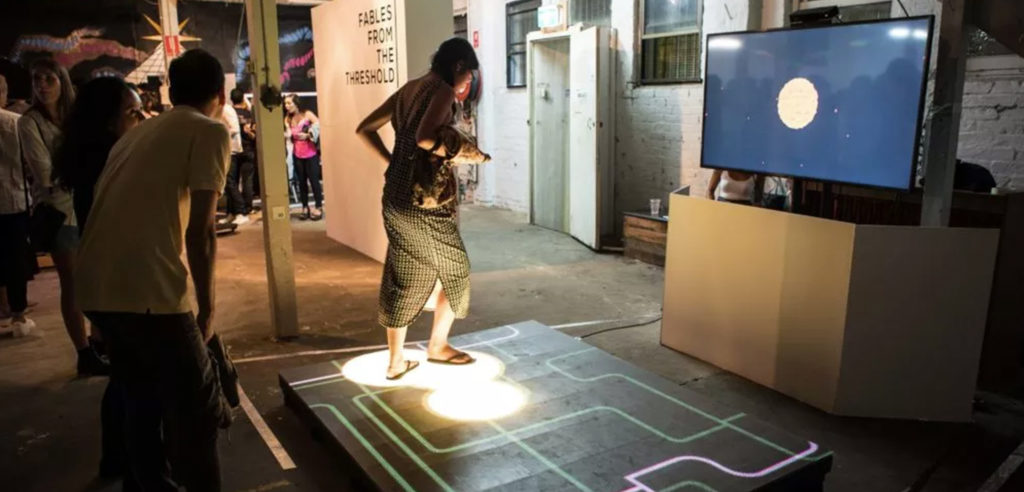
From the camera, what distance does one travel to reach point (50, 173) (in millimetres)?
3736

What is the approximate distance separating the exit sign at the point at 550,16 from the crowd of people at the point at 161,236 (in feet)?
15.3

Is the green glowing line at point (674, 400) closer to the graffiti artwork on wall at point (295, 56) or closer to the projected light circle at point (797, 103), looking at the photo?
the projected light circle at point (797, 103)

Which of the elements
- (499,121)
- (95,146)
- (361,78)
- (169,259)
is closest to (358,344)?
(95,146)

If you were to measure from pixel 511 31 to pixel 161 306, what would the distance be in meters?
7.69

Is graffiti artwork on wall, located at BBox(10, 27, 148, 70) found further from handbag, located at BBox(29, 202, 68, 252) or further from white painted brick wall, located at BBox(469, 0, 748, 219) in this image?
handbag, located at BBox(29, 202, 68, 252)

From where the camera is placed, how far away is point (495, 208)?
9727 millimetres

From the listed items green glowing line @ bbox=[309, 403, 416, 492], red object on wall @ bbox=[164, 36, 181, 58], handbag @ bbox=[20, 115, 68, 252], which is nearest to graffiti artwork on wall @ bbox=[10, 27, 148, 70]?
red object on wall @ bbox=[164, 36, 181, 58]

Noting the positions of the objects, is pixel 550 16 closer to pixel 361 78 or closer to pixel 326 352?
pixel 361 78

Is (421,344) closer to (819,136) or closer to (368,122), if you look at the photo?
(368,122)

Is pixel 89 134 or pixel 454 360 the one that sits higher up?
pixel 89 134

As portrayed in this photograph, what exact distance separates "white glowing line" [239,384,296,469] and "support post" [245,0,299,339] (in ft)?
2.97

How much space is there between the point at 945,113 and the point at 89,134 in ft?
11.9

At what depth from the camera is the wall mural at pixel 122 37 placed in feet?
30.0

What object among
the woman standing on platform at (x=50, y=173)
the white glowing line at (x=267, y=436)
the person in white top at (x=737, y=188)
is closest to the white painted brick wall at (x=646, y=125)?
the person in white top at (x=737, y=188)
